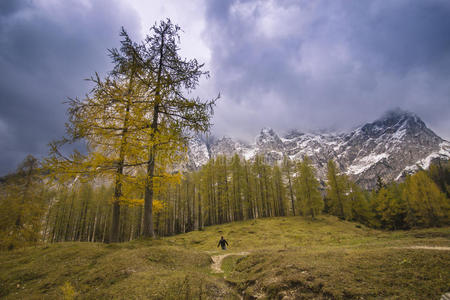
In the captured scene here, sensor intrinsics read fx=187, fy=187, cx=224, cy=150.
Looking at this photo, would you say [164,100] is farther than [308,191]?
No

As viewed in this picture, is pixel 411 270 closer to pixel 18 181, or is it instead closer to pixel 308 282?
pixel 308 282

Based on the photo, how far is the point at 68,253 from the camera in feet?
31.8

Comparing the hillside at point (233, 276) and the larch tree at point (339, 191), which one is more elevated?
the larch tree at point (339, 191)

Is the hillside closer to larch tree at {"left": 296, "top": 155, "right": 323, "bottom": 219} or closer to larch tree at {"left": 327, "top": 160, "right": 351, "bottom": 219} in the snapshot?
larch tree at {"left": 296, "top": 155, "right": 323, "bottom": 219}

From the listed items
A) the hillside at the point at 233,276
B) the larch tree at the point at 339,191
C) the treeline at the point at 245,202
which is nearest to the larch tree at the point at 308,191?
the treeline at the point at 245,202

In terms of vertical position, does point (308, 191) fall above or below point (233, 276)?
above

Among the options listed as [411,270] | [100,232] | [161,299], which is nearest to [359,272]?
[411,270]

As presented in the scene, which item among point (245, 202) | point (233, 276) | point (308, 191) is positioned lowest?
point (233, 276)

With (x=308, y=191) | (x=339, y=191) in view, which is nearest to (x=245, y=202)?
(x=308, y=191)

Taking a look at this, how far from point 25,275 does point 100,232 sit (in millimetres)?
44301

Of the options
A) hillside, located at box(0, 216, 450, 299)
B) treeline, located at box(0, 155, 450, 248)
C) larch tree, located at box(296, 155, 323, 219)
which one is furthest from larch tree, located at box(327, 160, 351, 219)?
hillside, located at box(0, 216, 450, 299)

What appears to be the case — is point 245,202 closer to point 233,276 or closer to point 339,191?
point 339,191

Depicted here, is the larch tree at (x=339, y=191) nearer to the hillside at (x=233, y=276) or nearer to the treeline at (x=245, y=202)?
the treeline at (x=245, y=202)

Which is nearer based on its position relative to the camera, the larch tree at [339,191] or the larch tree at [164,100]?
the larch tree at [164,100]
